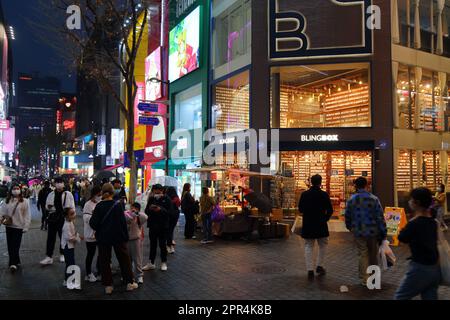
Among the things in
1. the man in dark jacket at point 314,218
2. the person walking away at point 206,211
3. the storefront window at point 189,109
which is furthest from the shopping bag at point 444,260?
the storefront window at point 189,109

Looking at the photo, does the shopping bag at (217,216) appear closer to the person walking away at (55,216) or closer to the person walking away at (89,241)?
the person walking away at (55,216)

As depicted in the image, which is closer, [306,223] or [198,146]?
[306,223]

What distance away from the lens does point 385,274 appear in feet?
27.3

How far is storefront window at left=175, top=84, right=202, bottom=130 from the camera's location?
982 inches

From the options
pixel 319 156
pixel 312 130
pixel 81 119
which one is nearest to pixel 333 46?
pixel 312 130

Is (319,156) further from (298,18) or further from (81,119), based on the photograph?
(81,119)

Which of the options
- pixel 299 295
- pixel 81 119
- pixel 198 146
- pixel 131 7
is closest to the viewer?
pixel 299 295

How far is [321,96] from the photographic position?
21.3m

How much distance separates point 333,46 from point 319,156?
16.4ft

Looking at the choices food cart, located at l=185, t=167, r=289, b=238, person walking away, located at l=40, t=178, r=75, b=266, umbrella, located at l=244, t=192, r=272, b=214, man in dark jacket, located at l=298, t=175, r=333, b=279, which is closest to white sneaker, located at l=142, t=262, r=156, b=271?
person walking away, located at l=40, t=178, r=75, b=266

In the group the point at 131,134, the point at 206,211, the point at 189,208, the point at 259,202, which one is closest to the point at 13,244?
the point at 206,211

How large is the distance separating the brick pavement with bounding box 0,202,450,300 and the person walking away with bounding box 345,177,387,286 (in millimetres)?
542

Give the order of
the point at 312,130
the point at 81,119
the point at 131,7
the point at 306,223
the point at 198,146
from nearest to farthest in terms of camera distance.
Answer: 1. the point at 306,223
2. the point at 131,7
3. the point at 312,130
4. the point at 198,146
5. the point at 81,119

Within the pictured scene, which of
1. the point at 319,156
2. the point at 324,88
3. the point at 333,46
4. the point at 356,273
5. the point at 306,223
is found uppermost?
the point at 333,46
